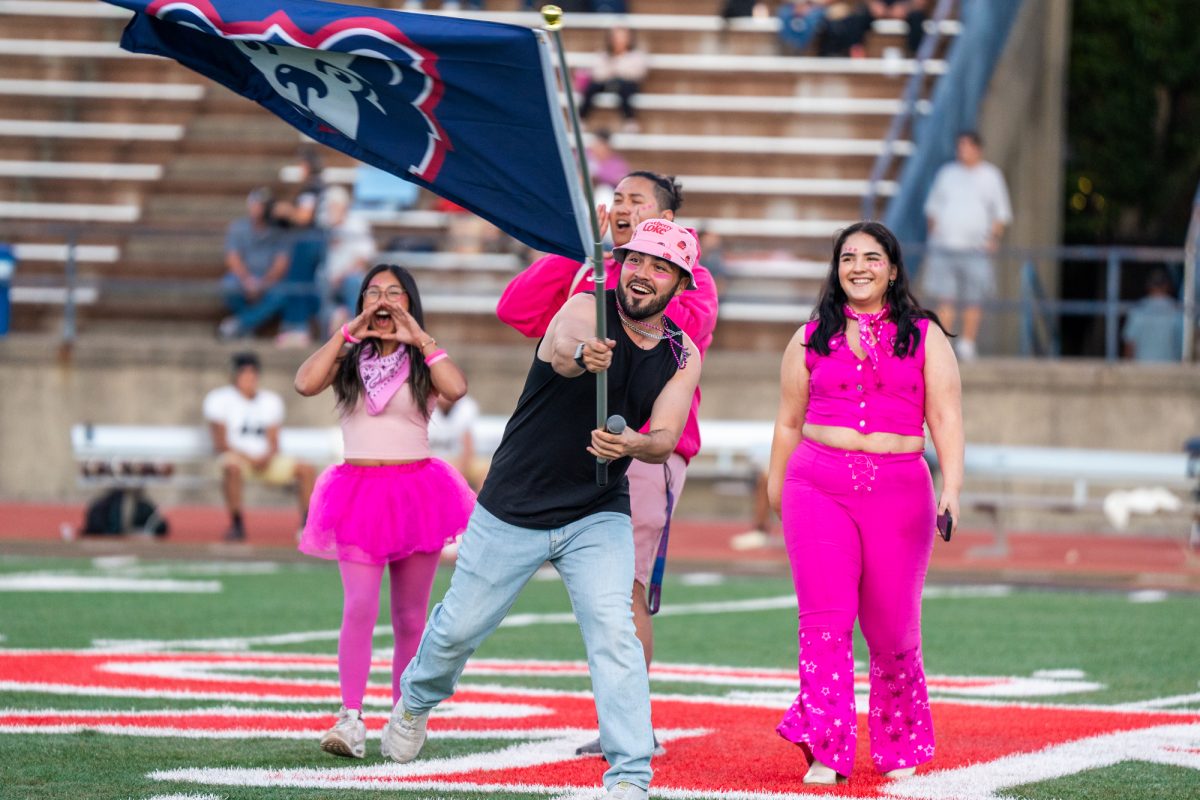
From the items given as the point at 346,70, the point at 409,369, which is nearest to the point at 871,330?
the point at 409,369

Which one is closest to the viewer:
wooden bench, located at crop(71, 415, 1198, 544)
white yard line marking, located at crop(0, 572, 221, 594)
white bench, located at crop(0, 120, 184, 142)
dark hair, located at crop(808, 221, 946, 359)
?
dark hair, located at crop(808, 221, 946, 359)

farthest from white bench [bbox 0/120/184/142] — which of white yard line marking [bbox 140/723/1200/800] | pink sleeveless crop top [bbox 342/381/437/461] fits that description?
white yard line marking [bbox 140/723/1200/800]

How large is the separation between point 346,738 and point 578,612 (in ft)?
4.00

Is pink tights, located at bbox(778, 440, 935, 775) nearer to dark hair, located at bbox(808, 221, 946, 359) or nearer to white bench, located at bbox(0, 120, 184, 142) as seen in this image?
dark hair, located at bbox(808, 221, 946, 359)

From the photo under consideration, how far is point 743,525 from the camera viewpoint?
20.6 m

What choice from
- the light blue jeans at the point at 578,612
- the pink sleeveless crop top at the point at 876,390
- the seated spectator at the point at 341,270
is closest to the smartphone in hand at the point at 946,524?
the pink sleeveless crop top at the point at 876,390

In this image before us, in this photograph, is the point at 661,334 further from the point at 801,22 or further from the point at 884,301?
the point at 801,22

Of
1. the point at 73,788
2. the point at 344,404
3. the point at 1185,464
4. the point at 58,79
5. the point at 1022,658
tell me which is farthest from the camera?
the point at 58,79

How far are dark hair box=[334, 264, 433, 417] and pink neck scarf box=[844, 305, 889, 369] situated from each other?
1637 mm

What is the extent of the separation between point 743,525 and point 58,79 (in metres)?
11.0

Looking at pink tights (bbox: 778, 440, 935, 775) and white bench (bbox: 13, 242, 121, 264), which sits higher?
white bench (bbox: 13, 242, 121, 264)

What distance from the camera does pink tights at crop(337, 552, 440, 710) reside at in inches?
308

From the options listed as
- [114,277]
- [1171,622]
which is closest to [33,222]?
[114,277]

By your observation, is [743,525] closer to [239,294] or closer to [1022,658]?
[239,294]
